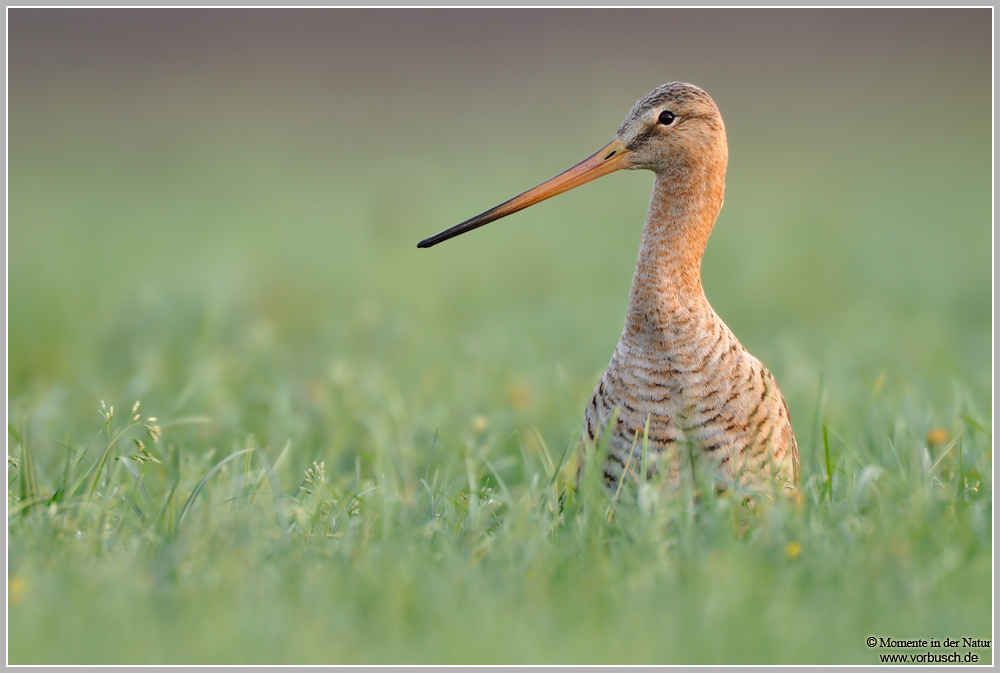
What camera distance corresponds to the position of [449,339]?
22.6 feet

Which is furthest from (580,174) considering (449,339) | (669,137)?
(449,339)

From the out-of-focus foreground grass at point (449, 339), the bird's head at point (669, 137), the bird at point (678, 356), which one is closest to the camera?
the out-of-focus foreground grass at point (449, 339)

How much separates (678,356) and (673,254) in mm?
372

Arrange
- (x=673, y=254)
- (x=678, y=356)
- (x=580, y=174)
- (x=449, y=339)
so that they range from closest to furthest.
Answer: (x=678, y=356), (x=673, y=254), (x=580, y=174), (x=449, y=339)

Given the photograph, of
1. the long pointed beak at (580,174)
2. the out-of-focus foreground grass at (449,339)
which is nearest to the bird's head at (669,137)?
the long pointed beak at (580,174)

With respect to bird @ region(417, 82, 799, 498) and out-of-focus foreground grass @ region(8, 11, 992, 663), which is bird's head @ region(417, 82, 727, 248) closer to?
bird @ region(417, 82, 799, 498)

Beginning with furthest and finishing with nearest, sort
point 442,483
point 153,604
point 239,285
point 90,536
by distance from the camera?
point 239,285 → point 442,483 → point 90,536 → point 153,604

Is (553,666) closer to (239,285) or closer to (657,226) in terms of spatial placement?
(657,226)

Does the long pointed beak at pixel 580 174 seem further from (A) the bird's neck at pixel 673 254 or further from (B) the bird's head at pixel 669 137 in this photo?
(A) the bird's neck at pixel 673 254

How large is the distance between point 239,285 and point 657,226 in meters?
4.42

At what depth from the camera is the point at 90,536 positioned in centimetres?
320

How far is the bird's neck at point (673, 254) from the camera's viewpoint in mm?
3545

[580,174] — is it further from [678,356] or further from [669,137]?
[678,356]

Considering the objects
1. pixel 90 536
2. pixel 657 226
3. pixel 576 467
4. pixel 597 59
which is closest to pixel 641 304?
pixel 657 226
